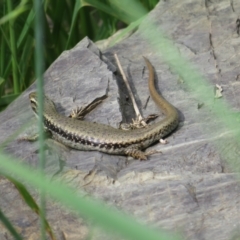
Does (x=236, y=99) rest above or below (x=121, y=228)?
below

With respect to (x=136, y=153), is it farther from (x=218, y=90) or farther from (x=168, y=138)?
(x=218, y=90)

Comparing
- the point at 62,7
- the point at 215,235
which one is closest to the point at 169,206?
the point at 215,235

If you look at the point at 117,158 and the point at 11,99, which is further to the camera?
the point at 11,99

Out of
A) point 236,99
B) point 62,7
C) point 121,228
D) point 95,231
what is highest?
point 121,228

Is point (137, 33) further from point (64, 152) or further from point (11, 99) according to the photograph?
point (64, 152)

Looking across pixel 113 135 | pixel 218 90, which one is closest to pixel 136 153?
pixel 113 135

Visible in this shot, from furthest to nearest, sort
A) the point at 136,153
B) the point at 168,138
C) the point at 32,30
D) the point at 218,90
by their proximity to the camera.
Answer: the point at 32,30, the point at 218,90, the point at 168,138, the point at 136,153

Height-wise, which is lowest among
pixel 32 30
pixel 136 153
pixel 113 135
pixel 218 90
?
pixel 218 90
